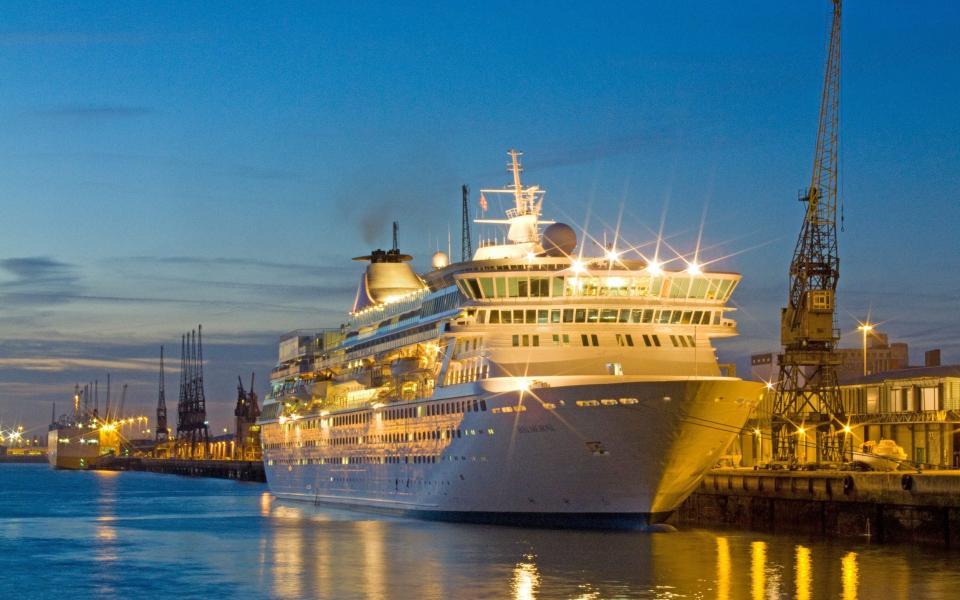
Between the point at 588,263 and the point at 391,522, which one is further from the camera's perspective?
the point at 391,522

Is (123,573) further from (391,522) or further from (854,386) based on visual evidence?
(854,386)

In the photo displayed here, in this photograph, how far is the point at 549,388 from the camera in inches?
1924

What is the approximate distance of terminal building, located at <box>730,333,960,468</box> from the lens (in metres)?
62.2

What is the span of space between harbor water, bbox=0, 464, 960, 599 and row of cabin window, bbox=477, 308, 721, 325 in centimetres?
830

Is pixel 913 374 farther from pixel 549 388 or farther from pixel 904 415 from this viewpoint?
pixel 549 388

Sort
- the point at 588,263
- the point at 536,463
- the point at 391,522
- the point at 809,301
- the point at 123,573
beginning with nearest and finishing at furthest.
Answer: the point at 123,573
the point at 536,463
the point at 588,263
the point at 391,522
the point at 809,301

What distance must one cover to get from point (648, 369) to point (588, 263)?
495cm

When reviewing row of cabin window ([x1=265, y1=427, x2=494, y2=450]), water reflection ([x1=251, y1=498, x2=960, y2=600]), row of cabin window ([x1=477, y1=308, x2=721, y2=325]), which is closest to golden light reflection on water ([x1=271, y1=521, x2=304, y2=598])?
water reflection ([x1=251, y1=498, x2=960, y2=600])

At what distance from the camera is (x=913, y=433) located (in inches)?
2549

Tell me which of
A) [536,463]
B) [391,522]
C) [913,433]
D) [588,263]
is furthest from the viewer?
[913,433]

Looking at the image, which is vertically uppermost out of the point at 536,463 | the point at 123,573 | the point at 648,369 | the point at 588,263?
the point at 588,263

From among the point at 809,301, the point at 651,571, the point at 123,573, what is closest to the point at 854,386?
the point at 809,301

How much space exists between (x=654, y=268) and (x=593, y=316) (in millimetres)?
3255

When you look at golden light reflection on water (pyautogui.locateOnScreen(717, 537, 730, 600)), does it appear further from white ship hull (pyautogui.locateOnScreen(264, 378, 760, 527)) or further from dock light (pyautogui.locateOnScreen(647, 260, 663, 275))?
dock light (pyautogui.locateOnScreen(647, 260, 663, 275))
